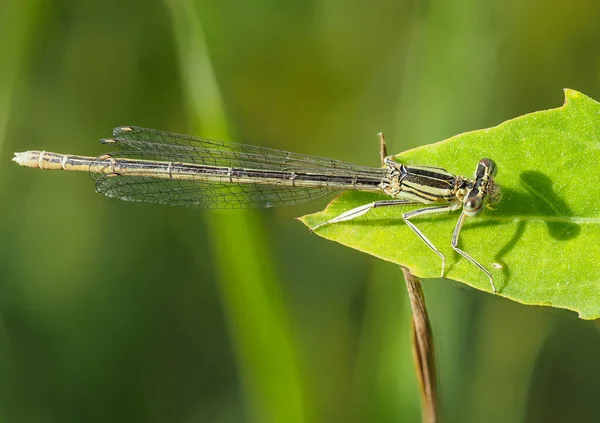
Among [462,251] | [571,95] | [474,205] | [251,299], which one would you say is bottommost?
[251,299]

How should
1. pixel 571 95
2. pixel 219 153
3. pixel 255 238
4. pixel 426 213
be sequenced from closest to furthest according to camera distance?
pixel 571 95
pixel 426 213
pixel 255 238
pixel 219 153

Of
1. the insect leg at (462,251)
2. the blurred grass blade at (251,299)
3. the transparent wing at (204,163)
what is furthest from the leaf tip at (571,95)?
the blurred grass blade at (251,299)

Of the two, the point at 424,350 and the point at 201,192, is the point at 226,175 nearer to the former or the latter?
the point at 201,192

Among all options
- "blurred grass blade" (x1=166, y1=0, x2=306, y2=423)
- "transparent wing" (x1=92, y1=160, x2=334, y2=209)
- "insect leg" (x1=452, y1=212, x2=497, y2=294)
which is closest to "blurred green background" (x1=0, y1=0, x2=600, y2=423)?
"blurred grass blade" (x1=166, y1=0, x2=306, y2=423)

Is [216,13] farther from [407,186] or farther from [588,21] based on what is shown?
[588,21]

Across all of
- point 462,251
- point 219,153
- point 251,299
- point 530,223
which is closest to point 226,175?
point 219,153

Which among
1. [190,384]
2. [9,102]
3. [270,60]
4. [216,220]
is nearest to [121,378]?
[190,384]

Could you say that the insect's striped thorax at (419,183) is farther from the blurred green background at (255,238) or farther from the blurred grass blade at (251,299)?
the blurred grass blade at (251,299)
